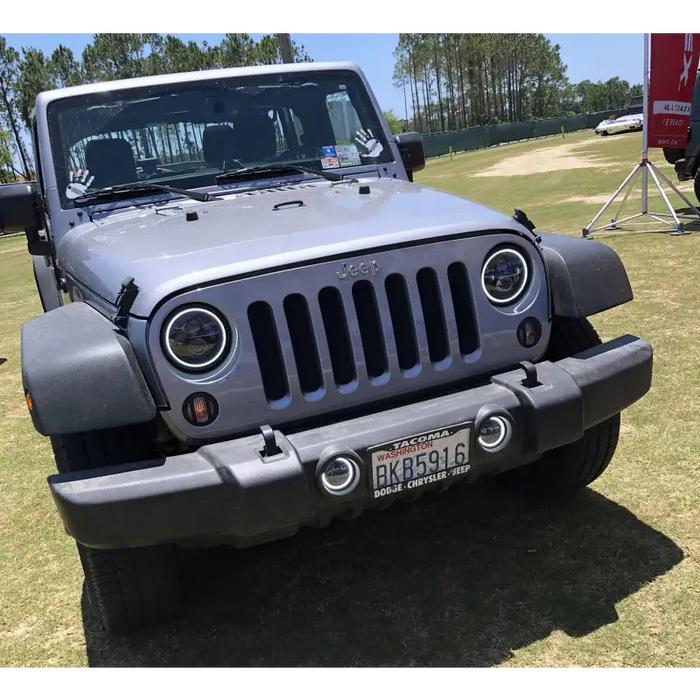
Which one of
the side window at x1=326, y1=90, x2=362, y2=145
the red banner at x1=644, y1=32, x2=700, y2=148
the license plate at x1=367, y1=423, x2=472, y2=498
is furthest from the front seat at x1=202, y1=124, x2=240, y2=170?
the red banner at x1=644, y1=32, x2=700, y2=148

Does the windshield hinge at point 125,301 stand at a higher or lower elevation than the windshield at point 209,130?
lower

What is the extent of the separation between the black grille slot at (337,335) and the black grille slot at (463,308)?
0.43 metres

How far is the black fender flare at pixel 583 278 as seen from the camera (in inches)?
112

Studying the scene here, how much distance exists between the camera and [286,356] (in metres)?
2.43

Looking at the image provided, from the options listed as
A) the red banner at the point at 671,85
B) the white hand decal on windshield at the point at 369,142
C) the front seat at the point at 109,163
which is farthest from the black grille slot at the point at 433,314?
the red banner at the point at 671,85

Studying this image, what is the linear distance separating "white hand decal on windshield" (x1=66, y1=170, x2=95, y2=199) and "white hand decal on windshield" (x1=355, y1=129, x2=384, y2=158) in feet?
4.63

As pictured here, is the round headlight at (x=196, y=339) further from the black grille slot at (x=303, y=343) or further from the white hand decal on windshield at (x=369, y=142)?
the white hand decal on windshield at (x=369, y=142)

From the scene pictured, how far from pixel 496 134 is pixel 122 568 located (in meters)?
51.6

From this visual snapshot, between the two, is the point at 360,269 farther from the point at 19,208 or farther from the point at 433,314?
the point at 19,208
